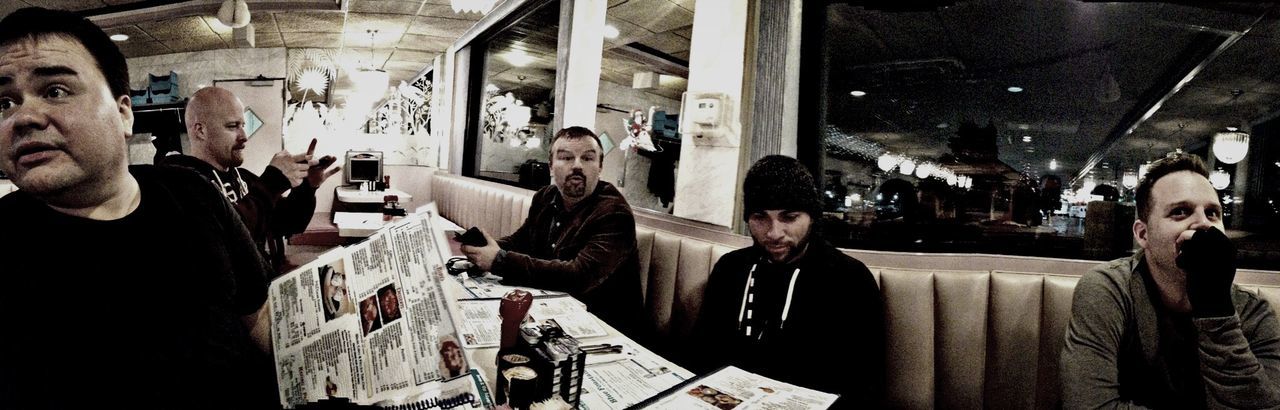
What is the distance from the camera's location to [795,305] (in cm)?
184

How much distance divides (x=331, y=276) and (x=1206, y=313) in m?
1.99

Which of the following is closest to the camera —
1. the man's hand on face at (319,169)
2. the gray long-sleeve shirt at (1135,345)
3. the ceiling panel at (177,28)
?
the gray long-sleeve shirt at (1135,345)

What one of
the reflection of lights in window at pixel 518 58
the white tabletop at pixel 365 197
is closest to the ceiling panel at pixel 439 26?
the reflection of lights in window at pixel 518 58

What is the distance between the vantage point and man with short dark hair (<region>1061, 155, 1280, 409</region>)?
1459 millimetres

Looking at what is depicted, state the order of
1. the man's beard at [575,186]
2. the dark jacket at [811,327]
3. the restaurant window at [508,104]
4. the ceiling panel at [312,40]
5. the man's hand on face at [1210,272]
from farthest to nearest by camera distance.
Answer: the ceiling panel at [312,40] → the restaurant window at [508,104] → the man's beard at [575,186] → the dark jacket at [811,327] → the man's hand on face at [1210,272]

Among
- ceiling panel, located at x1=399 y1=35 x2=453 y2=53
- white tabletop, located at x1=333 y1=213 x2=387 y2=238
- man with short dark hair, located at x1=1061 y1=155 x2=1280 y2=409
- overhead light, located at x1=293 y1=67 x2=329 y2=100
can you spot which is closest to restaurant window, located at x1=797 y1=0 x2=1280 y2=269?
man with short dark hair, located at x1=1061 y1=155 x2=1280 y2=409

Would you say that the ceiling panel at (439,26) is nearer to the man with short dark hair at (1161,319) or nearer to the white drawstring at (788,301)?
the white drawstring at (788,301)

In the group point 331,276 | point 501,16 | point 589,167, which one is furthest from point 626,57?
point 331,276

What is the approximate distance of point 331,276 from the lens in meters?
1.01

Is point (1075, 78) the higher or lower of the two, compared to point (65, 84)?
higher

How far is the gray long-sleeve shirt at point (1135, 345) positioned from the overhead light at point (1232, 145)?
2.52ft

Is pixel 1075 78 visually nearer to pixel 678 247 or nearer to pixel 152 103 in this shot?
pixel 678 247

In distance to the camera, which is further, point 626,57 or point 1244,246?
point 626,57

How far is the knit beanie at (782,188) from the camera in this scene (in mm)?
1831
